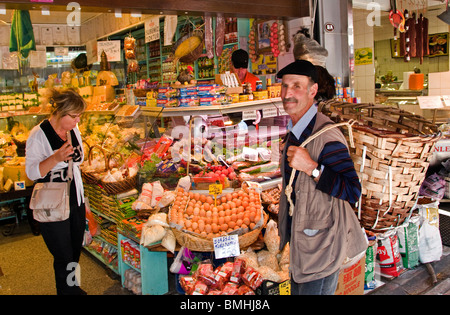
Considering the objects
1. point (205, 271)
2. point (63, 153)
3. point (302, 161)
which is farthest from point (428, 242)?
point (63, 153)

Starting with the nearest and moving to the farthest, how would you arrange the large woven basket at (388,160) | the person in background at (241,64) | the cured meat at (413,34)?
the large woven basket at (388,160), the person in background at (241,64), the cured meat at (413,34)

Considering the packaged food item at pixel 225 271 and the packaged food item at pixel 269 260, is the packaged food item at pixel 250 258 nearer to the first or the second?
the packaged food item at pixel 269 260

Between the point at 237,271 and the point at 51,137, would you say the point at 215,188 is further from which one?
the point at 51,137

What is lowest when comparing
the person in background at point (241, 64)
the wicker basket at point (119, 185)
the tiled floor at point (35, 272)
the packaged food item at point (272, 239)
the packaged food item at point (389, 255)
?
the tiled floor at point (35, 272)

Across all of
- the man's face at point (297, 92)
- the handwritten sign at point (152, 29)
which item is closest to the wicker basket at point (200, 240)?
the man's face at point (297, 92)

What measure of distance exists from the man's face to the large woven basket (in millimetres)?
1003

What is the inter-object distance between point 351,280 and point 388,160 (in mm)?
1076

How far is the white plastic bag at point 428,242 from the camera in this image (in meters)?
4.46

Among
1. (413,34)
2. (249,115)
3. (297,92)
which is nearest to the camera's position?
(297,92)

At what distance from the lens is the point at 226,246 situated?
3.33 metres

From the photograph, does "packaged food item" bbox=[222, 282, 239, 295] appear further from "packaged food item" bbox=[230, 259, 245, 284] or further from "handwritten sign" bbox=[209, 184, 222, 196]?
"handwritten sign" bbox=[209, 184, 222, 196]
